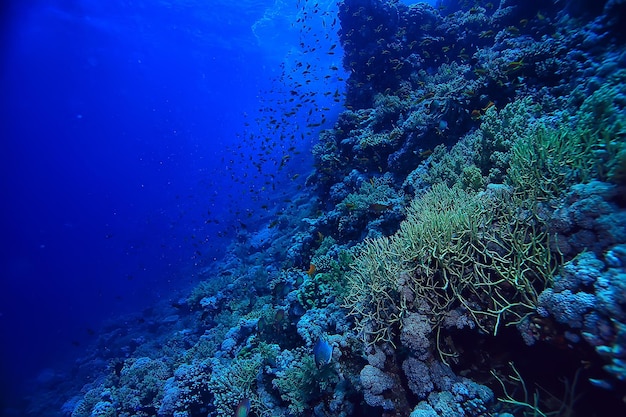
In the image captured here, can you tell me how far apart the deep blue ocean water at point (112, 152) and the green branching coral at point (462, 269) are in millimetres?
11938

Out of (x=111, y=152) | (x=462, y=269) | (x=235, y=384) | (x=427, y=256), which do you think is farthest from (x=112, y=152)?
(x=462, y=269)

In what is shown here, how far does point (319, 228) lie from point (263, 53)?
6444 centimetres

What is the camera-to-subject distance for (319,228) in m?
10.1

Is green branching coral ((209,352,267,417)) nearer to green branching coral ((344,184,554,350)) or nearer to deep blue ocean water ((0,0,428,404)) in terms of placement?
green branching coral ((344,184,554,350))

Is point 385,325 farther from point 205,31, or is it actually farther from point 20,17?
point 205,31

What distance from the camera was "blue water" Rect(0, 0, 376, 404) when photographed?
32.5 m

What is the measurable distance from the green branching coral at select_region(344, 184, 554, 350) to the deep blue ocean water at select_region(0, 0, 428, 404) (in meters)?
11.9

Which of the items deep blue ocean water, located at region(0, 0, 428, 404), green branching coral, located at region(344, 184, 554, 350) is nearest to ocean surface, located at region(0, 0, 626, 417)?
green branching coral, located at region(344, 184, 554, 350)

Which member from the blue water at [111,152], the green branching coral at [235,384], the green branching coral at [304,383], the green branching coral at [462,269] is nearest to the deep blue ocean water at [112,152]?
the blue water at [111,152]

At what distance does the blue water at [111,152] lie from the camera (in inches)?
1280

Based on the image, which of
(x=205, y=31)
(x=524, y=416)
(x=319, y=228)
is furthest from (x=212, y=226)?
(x=524, y=416)

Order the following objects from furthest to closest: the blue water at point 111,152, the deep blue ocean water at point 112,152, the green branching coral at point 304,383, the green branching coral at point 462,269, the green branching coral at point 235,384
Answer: the blue water at point 111,152, the deep blue ocean water at point 112,152, the green branching coral at point 235,384, the green branching coral at point 304,383, the green branching coral at point 462,269

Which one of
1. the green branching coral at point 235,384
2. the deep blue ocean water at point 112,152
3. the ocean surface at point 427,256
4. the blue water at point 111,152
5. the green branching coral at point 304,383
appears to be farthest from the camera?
the blue water at point 111,152

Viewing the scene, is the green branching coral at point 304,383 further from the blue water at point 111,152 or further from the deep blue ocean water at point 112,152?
the deep blue ocean water at point 112,152
